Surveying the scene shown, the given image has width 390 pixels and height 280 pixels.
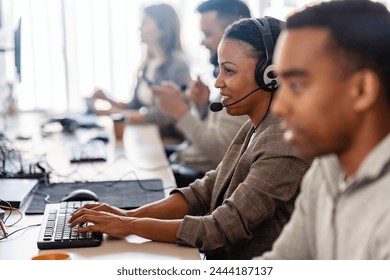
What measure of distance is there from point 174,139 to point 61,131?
59cm

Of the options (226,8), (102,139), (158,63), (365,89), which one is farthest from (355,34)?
(158,63)

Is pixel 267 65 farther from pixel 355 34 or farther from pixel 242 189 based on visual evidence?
pixel 355 34

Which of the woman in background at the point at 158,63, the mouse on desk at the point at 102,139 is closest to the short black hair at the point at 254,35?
the mouse on desk at the point at 102,139

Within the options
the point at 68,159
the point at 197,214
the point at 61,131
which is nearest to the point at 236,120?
the point at 197,214

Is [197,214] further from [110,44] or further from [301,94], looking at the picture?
[110,44]

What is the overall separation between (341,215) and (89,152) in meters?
1.53

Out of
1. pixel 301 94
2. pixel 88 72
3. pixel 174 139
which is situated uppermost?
pixel 301 94

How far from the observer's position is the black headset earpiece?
1402 mm

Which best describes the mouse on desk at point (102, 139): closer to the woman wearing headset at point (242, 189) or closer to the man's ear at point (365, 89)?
the woman wearing headset at point (242, 189)

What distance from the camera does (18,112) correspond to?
132 inches

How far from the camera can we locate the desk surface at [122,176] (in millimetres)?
1256

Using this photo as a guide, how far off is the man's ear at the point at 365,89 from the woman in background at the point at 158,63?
7.17 feet

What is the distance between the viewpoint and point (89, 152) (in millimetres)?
2270
